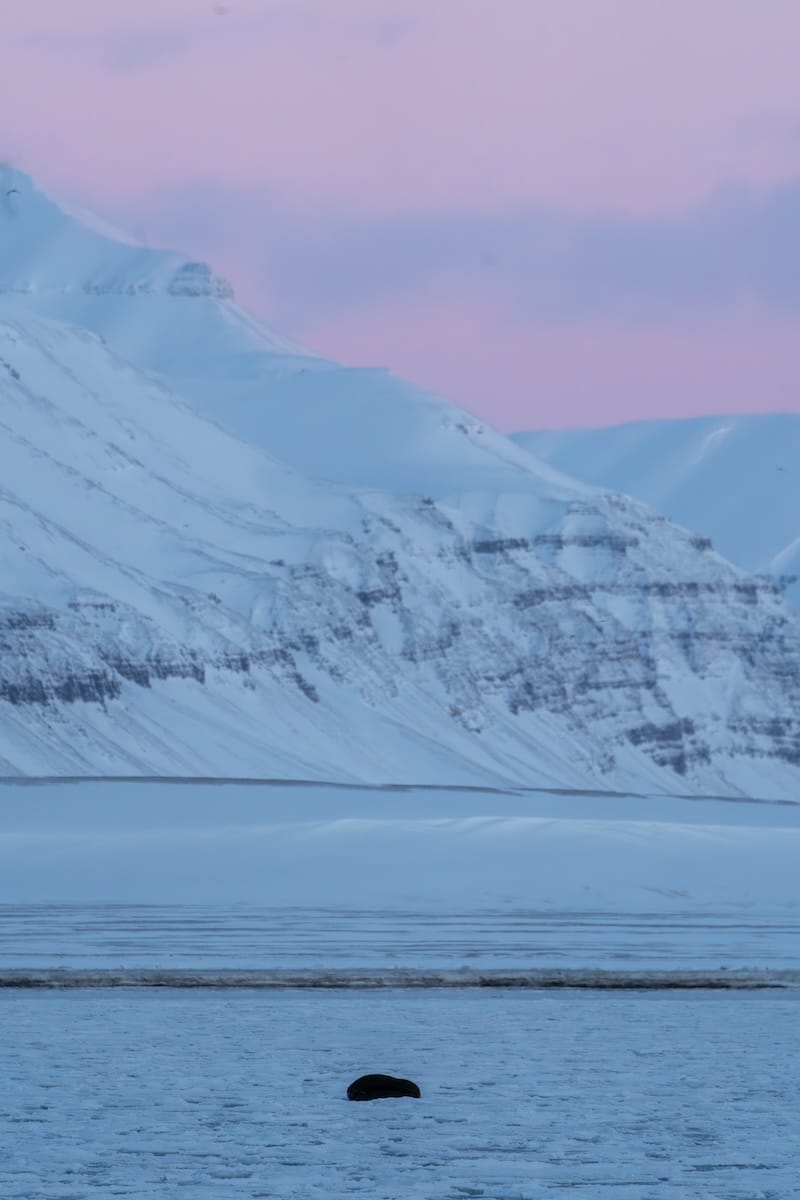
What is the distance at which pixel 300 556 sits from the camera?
196 metres

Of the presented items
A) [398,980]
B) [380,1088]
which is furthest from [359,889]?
[380,1088]

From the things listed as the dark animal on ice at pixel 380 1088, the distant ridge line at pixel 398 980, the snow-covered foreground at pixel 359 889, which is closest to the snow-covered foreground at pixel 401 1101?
the dark animal on ice at pixel 380 1088

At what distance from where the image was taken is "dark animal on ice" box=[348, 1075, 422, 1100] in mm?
20422

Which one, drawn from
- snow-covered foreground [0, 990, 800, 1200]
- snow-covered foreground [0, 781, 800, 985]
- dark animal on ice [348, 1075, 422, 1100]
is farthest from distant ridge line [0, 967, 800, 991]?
dark animal on ice [348, 1075, 422, 1100]

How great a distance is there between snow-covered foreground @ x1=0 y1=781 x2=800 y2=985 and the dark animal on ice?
9.87 m

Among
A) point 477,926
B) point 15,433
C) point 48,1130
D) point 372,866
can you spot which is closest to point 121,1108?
point 48,1130

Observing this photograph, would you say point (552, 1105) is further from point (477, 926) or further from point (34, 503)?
point (34, 503)

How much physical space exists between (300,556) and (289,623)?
1555 cm

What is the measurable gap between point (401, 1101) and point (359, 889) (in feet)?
105

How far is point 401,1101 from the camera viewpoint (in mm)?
20344

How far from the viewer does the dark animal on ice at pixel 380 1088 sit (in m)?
20.4

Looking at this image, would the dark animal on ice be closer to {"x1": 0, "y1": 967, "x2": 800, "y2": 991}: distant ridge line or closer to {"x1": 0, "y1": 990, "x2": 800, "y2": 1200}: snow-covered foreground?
{"x1": 0, "y1": 990, "x2": 800, "y2": 1200}: snow-covered foreground

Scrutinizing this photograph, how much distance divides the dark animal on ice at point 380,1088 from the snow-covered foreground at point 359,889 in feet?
32.4

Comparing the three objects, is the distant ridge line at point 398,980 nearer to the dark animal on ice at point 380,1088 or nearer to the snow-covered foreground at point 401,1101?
the snow-covered foreground at point 401,1101
